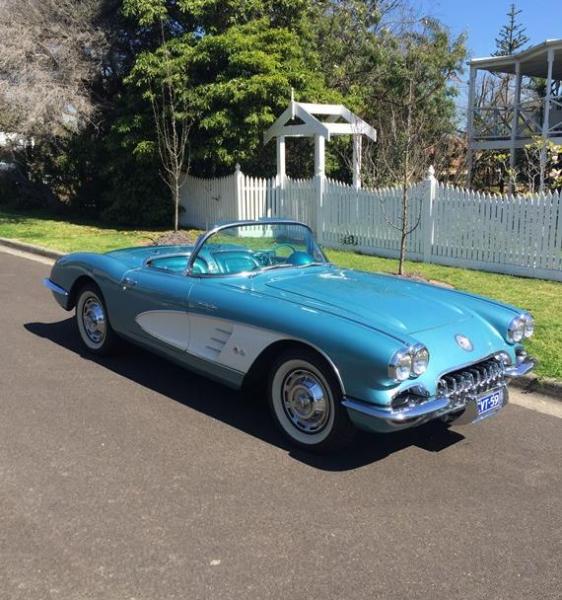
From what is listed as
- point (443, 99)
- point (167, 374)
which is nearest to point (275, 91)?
point (443, 99)

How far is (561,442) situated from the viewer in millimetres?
4266

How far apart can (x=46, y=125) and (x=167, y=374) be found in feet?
41.6

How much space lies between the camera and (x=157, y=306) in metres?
4.88

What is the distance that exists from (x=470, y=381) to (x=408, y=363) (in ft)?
1.74

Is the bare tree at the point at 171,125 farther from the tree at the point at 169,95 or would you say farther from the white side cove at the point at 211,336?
the white side cove at the point at 211,336

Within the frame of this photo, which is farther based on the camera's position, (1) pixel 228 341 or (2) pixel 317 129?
(2) pixel 317 129

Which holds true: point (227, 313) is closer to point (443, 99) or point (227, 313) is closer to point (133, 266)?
point (133, 266)

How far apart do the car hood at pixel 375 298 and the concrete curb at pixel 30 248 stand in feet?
26.4

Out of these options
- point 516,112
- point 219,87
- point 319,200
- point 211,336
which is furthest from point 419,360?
point 516,112

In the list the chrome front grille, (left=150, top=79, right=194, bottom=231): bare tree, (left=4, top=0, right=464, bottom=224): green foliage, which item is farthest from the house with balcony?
the chrome front grille

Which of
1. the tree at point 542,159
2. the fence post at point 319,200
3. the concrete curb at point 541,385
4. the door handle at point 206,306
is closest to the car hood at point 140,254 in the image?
the door handle at point 206,306

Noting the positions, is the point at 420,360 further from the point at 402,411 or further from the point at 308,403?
the point at 308,403

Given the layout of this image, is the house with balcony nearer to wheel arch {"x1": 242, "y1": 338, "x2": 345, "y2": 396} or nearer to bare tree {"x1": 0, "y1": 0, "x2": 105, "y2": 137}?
bare tree {"x1": 0, "y1": 0, "x2": 105, "y2": 137}

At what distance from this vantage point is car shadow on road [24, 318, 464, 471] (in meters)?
3.96
